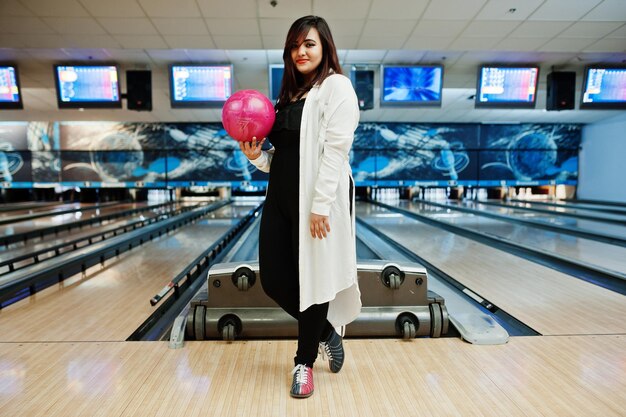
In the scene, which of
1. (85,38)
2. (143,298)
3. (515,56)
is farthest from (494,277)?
(85,38)

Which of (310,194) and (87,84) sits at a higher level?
(87,84)

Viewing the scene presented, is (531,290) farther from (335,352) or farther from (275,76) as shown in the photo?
(275,76)

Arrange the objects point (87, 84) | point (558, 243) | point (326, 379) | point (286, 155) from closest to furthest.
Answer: point (286, 155) → point (326, 379) → point (558, 243) → point (87, 84)

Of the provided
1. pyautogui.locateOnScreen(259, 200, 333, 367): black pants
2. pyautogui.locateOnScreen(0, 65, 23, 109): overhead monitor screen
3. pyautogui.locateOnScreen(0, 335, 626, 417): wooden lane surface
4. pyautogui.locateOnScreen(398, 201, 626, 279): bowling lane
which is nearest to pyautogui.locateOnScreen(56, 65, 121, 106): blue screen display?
pyautogui.locateOnScreen(0, 65, 23, 109): overhead monitor screen

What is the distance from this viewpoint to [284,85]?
1.44 metres

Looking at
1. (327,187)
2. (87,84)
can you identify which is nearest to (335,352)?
(327,187)

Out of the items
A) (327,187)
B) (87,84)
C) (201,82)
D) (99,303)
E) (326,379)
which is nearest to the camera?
(327,187)

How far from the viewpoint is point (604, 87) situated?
5.60 metres

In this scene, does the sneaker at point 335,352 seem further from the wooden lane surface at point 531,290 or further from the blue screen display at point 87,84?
the blue screen display at point 87,84

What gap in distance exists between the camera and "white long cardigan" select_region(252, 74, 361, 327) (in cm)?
127

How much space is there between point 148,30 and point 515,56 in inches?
182

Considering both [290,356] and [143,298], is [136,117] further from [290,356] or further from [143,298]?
[290,356]

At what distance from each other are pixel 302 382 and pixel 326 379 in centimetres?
15

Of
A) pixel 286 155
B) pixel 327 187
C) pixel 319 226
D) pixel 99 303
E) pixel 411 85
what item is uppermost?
pixel 411 85
